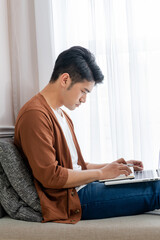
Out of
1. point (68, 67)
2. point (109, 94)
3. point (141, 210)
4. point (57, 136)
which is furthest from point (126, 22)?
point (141, 210)

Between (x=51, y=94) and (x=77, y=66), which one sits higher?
(x=77, y=66)

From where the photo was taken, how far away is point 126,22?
6.43ft

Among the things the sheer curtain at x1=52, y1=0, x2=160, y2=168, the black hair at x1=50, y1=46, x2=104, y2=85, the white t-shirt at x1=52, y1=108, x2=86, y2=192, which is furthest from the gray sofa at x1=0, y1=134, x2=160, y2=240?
the sheer curtain at x1=52, y1=0, x2=160, y2=168

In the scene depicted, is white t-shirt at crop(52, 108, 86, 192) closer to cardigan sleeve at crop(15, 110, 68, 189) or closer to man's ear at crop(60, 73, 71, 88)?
man's ear at crop(60, 73, 71, 88)

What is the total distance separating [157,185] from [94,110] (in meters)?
0.80

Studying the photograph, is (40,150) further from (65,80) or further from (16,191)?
(65,80)

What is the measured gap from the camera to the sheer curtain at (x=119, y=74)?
195 centimetres

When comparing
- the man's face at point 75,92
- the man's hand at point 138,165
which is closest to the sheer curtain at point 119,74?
the man's hand at point 138,165

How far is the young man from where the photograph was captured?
4.03 feet

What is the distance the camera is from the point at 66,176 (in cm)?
124

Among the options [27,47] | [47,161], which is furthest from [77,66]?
[27,47]

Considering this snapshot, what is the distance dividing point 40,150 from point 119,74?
97 centimetres

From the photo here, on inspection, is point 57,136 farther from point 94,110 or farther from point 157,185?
point 94,110

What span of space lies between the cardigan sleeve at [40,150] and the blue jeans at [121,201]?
Answer: 0.17 meters
